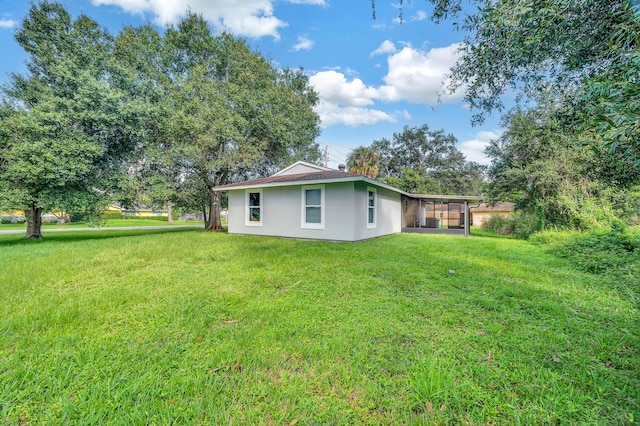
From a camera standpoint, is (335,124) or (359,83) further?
(335,124)

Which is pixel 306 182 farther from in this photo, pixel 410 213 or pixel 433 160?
pixel 433 160

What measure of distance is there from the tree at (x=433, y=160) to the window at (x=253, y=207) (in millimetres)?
22869

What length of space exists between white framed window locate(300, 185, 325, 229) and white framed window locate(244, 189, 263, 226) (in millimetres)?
2356

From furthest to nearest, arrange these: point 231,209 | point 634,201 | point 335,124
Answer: point 335,124
point 231,209
point 634,201

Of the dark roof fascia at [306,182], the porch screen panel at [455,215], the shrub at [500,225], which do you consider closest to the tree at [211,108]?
the dark roof fascia at [306,182]

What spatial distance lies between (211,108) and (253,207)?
572 cm

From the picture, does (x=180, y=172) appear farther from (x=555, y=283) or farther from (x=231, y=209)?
(x=555, y=283)

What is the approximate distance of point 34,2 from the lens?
9961 mm

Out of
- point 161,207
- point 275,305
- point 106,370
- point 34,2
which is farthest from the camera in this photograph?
point 161,207

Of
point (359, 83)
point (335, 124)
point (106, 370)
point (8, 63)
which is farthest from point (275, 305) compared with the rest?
point (335, 124)

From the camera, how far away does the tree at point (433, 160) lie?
31.9m

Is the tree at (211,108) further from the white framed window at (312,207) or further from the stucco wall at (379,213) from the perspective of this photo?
the stucco wall at (379,213)

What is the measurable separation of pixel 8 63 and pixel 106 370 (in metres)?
14.3

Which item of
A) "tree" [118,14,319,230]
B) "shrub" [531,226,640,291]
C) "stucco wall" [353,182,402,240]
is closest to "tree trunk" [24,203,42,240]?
"tree" [118,14,319,230]
